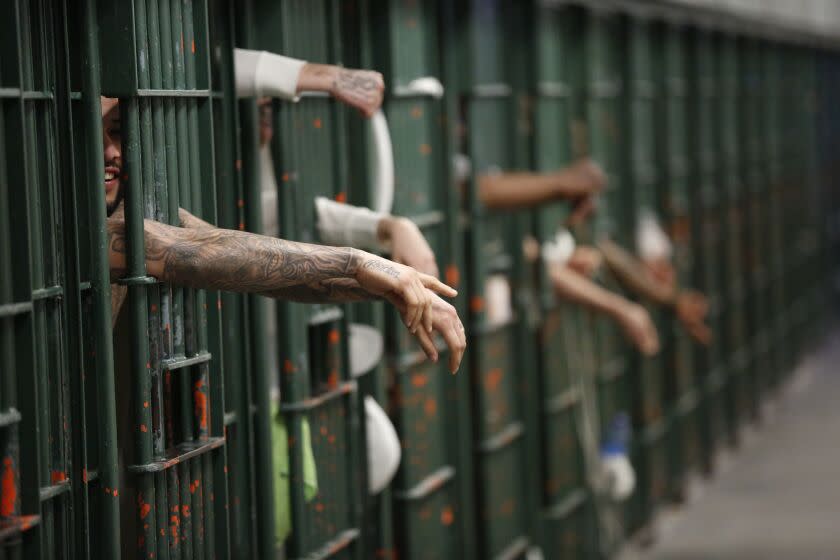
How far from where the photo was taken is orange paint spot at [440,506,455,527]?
5.45 metres

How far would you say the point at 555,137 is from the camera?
22.4ft

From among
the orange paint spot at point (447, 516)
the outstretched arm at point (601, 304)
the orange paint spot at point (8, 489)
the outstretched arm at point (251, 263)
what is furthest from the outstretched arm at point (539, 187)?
the orange paint spot at point (8, 489)

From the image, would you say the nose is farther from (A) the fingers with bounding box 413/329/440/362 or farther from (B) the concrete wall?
(B) the concrete wall

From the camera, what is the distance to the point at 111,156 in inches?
136

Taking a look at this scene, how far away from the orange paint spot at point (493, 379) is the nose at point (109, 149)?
2.67 meters

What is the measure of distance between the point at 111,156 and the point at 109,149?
17 millimetres

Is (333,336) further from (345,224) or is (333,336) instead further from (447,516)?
(447,516)

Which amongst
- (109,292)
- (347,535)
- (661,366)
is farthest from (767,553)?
(109,292)

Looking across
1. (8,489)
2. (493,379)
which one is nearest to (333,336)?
(8,489)

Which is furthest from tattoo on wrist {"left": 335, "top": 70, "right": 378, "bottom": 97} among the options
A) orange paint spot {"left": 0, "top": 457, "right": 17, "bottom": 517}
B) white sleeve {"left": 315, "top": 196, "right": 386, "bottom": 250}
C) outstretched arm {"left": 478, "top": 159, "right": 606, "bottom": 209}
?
outstretched arm {"left": 478, "top": 159, "right": 606, "bottom": 209}

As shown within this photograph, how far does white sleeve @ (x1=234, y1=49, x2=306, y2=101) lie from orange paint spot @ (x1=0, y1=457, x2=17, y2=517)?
4.35 feet

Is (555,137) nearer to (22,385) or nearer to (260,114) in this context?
(260,114)

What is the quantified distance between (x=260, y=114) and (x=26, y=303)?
1207mm

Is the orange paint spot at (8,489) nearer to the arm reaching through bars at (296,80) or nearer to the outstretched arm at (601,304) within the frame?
the arm reaching through bars at (296,80)
